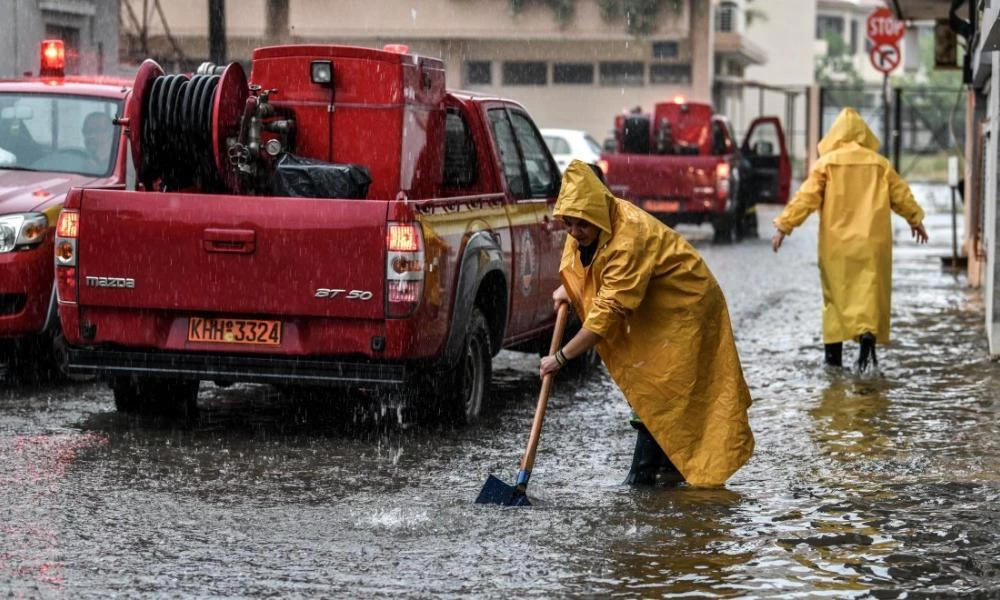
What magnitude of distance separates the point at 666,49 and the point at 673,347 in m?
39.0

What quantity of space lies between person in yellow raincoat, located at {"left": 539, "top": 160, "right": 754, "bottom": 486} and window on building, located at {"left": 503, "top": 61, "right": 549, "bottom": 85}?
129 feet

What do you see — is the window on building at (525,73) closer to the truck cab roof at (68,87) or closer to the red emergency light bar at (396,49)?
the truck cab roof at (68,87)

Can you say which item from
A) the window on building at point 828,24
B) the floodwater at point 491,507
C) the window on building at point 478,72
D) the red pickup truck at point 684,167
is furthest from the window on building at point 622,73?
the window on building at point 828,24

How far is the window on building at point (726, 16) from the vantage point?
53719 millimetres

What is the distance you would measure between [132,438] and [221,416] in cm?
89

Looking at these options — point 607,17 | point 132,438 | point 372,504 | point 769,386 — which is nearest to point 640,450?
point 372,504

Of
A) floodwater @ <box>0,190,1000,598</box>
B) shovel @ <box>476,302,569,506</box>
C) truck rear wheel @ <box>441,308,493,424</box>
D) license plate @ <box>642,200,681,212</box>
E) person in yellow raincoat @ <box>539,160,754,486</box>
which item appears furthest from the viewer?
license plate @ <box>642,200,681,212</box>

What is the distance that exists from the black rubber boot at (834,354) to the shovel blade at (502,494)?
526 centimetres

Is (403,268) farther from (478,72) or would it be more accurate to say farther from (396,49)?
(478,72)

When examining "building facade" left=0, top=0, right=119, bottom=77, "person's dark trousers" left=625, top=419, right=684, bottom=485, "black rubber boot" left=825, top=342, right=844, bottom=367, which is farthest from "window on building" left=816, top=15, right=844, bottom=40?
"person's dark trousers" left=625, top=419, right=684, bottom=485

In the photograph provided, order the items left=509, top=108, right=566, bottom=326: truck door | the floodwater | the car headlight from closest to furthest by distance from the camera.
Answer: the floodwater
the car headlight
left=509, top=108, right=566, bottom=326: truck door

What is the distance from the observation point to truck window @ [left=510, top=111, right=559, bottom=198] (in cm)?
1095

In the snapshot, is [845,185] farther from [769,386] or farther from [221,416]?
[221,416]

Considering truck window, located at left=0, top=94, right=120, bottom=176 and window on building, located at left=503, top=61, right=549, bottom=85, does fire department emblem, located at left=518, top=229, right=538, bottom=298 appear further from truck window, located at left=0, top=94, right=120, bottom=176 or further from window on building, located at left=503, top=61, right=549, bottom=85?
window on building, located at left=503, top=61, right=549, bottom=85
